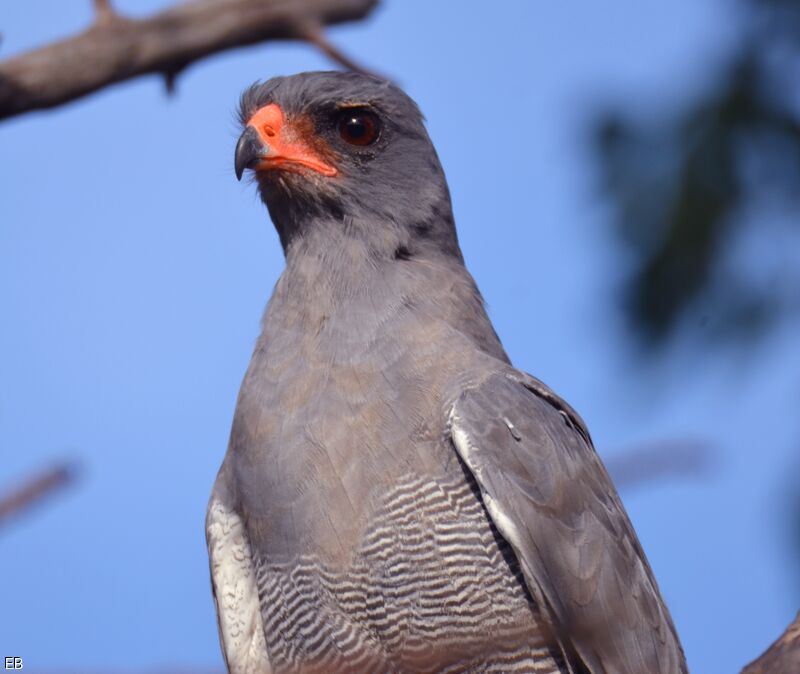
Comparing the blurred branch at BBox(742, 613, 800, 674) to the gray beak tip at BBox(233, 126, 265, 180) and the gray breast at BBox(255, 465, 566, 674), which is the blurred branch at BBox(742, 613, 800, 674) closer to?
the gray breast at BBox(255, 465, 566, 674)

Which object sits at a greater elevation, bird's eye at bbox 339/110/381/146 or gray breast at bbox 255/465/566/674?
bird's eye at bbox 339/110/381/146

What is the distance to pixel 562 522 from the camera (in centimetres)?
462

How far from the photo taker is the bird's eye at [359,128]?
5281 mm

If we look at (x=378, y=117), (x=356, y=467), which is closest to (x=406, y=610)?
(x=356, y=467)

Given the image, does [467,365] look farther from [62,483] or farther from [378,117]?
[62,483]

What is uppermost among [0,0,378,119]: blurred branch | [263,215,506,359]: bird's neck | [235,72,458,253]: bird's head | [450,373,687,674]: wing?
[0,0,378,119]: blurred branch

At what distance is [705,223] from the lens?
165 inches

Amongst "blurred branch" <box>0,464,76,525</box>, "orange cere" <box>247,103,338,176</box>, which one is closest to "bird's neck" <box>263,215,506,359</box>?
"orange cere" <box>247,103,338,176</box>

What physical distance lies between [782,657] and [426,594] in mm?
1328

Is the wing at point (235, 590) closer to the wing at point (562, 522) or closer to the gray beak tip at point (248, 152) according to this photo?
the wing at point (562, 522)

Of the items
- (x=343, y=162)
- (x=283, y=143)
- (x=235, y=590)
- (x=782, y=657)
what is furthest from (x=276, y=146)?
(x=782, y=657)

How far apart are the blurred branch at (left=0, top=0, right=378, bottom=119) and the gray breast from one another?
6.28 ft

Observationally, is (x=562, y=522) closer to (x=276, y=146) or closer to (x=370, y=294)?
(x=370, y=294)

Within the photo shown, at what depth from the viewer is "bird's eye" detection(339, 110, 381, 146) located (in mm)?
5281
